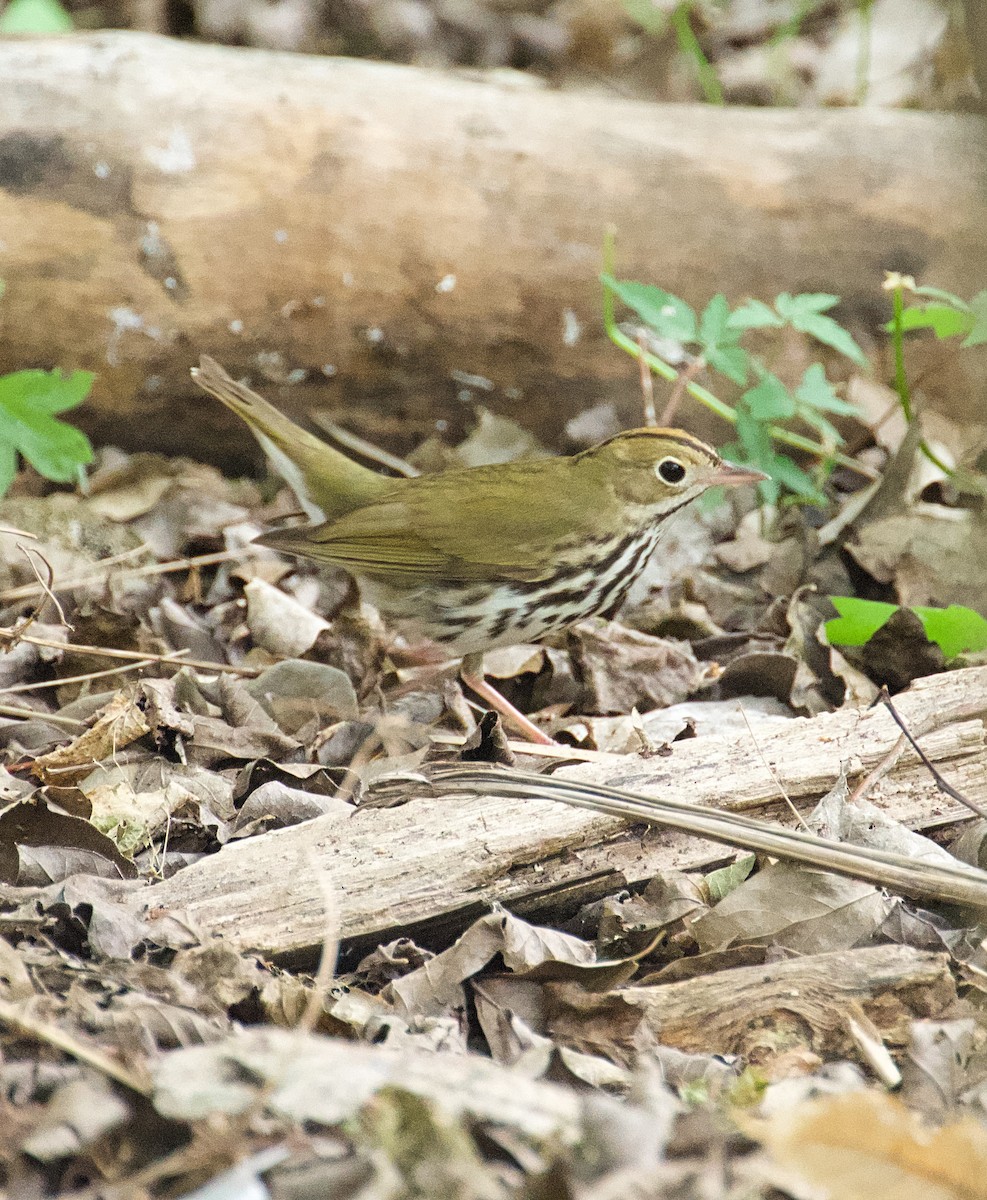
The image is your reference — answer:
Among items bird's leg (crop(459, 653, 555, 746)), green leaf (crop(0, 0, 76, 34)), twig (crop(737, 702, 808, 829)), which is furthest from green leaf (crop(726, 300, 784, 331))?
green leaf (crop(0, 0, 76, 34))

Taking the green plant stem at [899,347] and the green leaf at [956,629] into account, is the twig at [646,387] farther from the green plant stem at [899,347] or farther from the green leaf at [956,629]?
the green leaf at [956,629]

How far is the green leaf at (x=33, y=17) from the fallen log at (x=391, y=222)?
203cm

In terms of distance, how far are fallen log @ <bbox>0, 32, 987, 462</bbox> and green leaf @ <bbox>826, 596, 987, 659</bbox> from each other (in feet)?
5.39

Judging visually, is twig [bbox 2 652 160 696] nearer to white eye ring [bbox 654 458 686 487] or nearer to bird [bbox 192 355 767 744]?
bird [bbox 192 355 767 744]

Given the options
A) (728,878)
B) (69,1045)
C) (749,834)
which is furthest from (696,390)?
(69,1045)

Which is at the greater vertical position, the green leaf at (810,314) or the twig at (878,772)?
the green leaf at (810,314)

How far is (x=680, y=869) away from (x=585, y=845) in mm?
186

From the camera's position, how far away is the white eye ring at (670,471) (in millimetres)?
3988

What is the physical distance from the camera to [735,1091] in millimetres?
2016

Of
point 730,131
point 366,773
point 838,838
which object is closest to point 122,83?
point 730,131

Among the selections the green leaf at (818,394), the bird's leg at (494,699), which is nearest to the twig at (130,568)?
the bird's leg at (494,699)

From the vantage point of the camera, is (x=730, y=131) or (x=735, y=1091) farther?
(x=730, y=131)

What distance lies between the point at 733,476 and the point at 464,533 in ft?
2.66

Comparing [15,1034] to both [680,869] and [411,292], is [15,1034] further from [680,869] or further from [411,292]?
[411,292]
